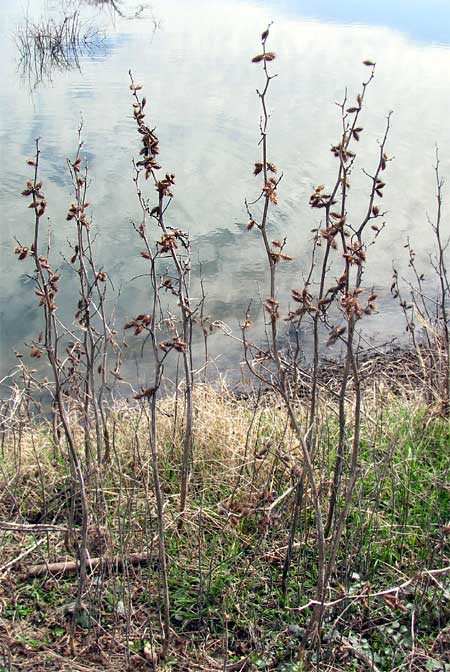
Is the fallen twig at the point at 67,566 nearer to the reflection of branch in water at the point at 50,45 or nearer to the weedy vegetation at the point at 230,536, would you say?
the weedy vegetation at the point at 230,536

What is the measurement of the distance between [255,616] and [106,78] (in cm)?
1432

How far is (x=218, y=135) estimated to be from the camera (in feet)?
38.9

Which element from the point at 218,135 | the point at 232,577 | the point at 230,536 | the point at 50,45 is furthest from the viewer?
the point at 50,45

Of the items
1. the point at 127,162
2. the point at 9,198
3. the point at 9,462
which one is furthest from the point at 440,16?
the point at 9,462

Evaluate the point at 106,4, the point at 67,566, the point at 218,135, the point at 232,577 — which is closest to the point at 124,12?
the point at 106,4

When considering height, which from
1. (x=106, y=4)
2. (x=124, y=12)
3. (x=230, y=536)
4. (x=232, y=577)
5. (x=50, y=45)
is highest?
(x=106, y=4)

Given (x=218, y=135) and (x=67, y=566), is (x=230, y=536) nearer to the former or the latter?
(x=67, y=566)

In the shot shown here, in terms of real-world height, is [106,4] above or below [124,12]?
above

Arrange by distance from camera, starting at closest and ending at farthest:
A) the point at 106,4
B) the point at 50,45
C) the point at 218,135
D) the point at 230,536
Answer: the point at 230,536 → the point at 218,135 → the point at 50,45 → the point at 106,4

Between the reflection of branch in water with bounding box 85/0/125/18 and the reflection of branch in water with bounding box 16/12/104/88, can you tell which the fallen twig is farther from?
the reflection of branch in water with bounding box 85/0/125/18

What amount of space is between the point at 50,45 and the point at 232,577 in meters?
17.5

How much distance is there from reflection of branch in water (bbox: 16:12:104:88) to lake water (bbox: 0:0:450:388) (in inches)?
7.8

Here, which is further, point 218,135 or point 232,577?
point 218,135

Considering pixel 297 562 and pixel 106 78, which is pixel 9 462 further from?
pixel 106 78
